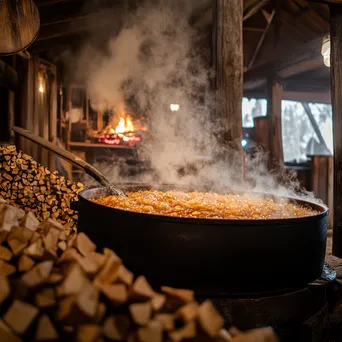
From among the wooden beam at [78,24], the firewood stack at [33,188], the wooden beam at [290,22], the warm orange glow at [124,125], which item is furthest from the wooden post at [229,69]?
the warm orange glow at [124,125]

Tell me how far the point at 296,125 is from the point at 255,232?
1840 inches

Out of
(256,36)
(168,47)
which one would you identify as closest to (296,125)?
(256,36)

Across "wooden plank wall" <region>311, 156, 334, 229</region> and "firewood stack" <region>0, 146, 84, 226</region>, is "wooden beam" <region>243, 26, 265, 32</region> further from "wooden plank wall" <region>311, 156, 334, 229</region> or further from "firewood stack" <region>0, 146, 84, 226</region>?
"firewood stack" <region>0, 146, 84, 226</region>

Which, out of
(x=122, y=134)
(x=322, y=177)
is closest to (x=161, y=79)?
(x=122, y=134)

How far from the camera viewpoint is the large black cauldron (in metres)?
2.39

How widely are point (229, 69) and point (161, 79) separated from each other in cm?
508

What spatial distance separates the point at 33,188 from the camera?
4.98 m

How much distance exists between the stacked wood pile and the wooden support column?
823cm

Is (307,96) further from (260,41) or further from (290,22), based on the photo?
(260,41)

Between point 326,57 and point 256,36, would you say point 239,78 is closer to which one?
point 326,57

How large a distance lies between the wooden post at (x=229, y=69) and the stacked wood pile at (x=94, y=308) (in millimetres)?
3100

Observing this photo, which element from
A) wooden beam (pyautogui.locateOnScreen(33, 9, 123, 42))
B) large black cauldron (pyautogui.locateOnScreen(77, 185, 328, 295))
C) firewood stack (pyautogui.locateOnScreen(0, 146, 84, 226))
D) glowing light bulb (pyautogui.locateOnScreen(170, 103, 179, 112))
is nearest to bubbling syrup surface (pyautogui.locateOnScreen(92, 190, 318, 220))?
large black cauldron (pyautogui.locateOnScreen(77, 185, 328, 295))

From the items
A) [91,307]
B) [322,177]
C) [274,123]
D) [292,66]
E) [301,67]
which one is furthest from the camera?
[274,123]

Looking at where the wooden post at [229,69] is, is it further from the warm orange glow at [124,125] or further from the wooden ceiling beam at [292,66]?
the warm orange glow at [124,125]
